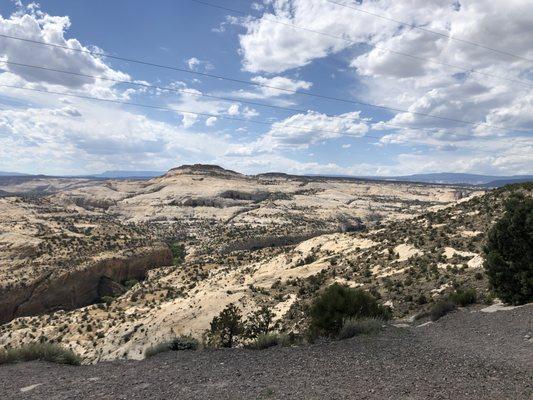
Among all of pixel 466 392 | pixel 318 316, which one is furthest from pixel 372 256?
pixel 466 392

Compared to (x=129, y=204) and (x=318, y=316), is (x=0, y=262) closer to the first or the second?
(x=318, y=316)

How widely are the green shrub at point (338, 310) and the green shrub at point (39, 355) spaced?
340 inches

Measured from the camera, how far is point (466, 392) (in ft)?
30.5

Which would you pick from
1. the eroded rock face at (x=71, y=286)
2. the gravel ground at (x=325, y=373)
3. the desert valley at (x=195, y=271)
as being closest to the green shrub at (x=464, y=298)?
the desert valley at (x=195, y=271)

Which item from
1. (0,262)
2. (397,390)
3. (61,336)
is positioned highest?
(397,390)

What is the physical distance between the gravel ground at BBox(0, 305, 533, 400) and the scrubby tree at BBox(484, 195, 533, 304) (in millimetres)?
3524

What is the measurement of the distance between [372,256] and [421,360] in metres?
24.5

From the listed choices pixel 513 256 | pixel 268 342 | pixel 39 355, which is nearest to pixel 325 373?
pixel 268 342

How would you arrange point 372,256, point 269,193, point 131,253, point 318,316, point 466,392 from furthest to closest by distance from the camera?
point 269,193
point 131,253
point 372,256
point 318,316
point 466,392

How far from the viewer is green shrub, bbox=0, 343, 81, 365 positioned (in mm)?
13984

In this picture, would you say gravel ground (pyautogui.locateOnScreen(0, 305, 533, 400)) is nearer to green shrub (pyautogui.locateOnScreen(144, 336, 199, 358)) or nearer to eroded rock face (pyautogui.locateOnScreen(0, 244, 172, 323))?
green shrub (pyautogui.locateOnScreen(144, 336, 199, 358))

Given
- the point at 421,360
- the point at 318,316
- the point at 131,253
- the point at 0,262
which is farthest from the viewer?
the point at 131,253

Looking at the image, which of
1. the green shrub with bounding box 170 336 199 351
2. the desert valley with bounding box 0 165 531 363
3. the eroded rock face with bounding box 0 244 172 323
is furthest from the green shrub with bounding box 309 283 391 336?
the eroded rock face with bounding box 0 244 172 323

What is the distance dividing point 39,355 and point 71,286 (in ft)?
136
